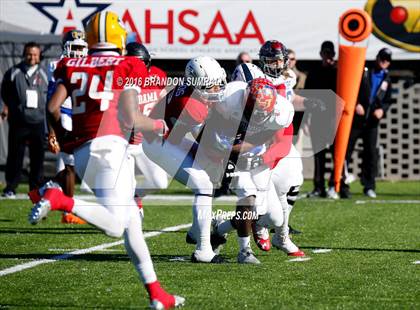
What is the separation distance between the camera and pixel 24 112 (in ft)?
42.9

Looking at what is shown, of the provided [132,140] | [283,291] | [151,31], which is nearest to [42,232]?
[132,140]

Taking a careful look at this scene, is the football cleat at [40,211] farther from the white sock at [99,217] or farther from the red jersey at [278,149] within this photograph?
the red jersey at [278,149]

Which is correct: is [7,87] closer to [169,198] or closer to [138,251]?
[169,198]

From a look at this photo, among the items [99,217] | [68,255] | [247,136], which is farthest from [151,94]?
[99,217]

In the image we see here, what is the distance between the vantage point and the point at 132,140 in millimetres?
6793

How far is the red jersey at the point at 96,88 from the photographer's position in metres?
5.71

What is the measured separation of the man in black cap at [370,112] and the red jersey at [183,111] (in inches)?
253

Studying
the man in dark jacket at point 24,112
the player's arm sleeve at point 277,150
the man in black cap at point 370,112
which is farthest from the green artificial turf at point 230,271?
the man in black cap at point 370,112

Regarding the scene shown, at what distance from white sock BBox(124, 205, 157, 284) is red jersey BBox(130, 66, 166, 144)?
3.88ft

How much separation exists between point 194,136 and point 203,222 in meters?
0.64

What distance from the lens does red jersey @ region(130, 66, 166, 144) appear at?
23.2 ft

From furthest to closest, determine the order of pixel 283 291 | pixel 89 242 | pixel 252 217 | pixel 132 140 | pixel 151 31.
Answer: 1. pixel 151 31
2. pixel 89 242
3. pixel 252 217
4. pixel 132 140
5. pixel 283 291

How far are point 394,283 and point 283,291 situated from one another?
31.8 inches

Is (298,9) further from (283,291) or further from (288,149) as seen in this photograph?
(283,291)
